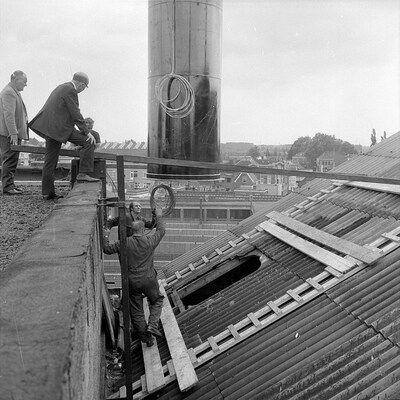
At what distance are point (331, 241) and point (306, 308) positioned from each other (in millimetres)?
1562

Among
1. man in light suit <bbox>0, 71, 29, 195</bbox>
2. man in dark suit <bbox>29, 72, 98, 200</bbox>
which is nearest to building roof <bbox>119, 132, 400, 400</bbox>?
man in dark suit <bbox>29, 72, 98, 200</bbox>

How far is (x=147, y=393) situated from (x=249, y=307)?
192cm

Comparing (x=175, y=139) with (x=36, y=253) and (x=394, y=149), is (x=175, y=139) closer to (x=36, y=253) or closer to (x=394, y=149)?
(x=394, y=149)

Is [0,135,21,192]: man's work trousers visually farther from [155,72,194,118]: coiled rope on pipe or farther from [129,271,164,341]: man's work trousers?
[155,72,194,118]: coiled rope on pipe

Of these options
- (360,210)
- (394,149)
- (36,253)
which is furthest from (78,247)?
(394,149)

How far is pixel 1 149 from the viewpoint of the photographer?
792 cm

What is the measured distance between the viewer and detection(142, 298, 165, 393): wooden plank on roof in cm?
554

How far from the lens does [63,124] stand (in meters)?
6.89

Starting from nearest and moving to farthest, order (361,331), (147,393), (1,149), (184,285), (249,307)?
(361,331), (147,393), (249,307), (1,149), (184,285)

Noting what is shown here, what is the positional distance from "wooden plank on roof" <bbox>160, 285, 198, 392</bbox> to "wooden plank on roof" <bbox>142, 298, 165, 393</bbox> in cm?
20

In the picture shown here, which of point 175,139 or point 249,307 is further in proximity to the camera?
point 175,139

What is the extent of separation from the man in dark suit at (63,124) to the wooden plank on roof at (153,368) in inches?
112

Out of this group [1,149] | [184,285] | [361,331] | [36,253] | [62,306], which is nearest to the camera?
[62,306]

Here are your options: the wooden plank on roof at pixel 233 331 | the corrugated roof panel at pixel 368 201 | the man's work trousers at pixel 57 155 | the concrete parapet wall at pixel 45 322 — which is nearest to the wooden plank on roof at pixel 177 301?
the wooden plank on roof at pixel 233 331
